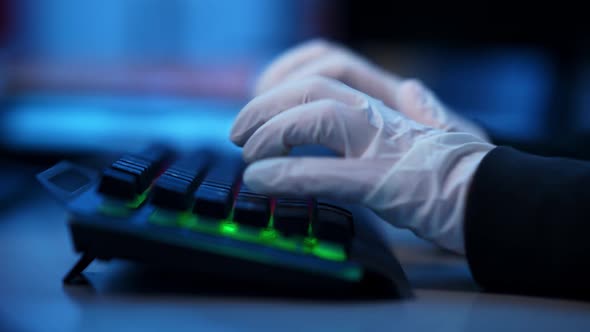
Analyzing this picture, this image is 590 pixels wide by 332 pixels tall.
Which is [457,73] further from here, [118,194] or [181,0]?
[118,194]

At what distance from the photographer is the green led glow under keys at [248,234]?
414 millimetres

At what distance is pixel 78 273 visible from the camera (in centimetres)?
46

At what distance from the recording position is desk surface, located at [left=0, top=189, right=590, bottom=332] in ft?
1.22

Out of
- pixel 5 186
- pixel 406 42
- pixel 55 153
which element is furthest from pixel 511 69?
pixel 5 186

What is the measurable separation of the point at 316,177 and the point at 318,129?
1.8 inches

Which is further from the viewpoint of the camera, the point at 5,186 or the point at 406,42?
the point at 406,42

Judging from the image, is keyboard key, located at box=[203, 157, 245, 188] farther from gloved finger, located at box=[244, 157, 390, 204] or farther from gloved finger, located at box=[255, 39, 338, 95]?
gloved finger, located at box=[255, 39, 338, 95]

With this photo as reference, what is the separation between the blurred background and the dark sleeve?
159 centimetres

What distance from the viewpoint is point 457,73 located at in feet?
6.85

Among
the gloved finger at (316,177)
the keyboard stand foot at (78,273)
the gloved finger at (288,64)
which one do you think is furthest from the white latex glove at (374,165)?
the gloved finger at (288,64)

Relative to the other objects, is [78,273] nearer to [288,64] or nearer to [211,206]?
A: [211,206]

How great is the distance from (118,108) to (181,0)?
497 mm

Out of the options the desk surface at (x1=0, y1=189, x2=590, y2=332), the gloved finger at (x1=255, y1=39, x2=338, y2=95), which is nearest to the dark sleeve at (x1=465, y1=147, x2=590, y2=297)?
the desk surface at (x1=0, y1=189, x2=590, y2=332)

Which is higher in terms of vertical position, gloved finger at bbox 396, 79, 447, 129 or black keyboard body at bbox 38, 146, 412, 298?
gloved finger at bbox 396, 79, 447, 129
